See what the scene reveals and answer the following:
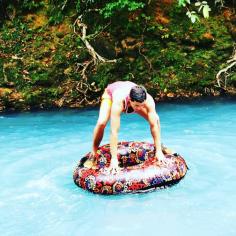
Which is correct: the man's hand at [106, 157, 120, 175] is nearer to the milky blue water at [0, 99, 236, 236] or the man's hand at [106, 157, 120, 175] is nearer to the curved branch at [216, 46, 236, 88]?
the milky blue water at [0, 99, 236, 236]

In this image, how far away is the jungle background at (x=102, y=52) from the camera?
11.5 metres

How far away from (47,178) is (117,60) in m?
5.23

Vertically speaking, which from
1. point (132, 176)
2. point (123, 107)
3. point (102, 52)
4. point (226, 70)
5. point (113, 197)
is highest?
point (102, 52)

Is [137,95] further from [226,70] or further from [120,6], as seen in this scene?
[226,70]

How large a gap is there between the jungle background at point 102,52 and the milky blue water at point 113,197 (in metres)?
1.40

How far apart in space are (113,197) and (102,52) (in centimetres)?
613

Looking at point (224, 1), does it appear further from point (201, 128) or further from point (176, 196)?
point (176, 196)

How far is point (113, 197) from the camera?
607cm

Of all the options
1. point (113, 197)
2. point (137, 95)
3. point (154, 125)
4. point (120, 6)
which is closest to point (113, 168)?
point (113, 197)

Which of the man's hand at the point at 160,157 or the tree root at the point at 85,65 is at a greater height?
the tree root at the point at 85,65

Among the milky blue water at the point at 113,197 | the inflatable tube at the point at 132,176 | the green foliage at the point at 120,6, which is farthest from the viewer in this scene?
the green foliage at the point at 120,6

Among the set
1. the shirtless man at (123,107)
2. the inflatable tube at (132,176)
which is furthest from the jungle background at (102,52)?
the inflatable tube at (132,176)

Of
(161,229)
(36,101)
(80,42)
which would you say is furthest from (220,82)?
(161,229)

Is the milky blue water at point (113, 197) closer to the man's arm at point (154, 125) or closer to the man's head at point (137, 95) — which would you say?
the man's arm at point (154, 125)
